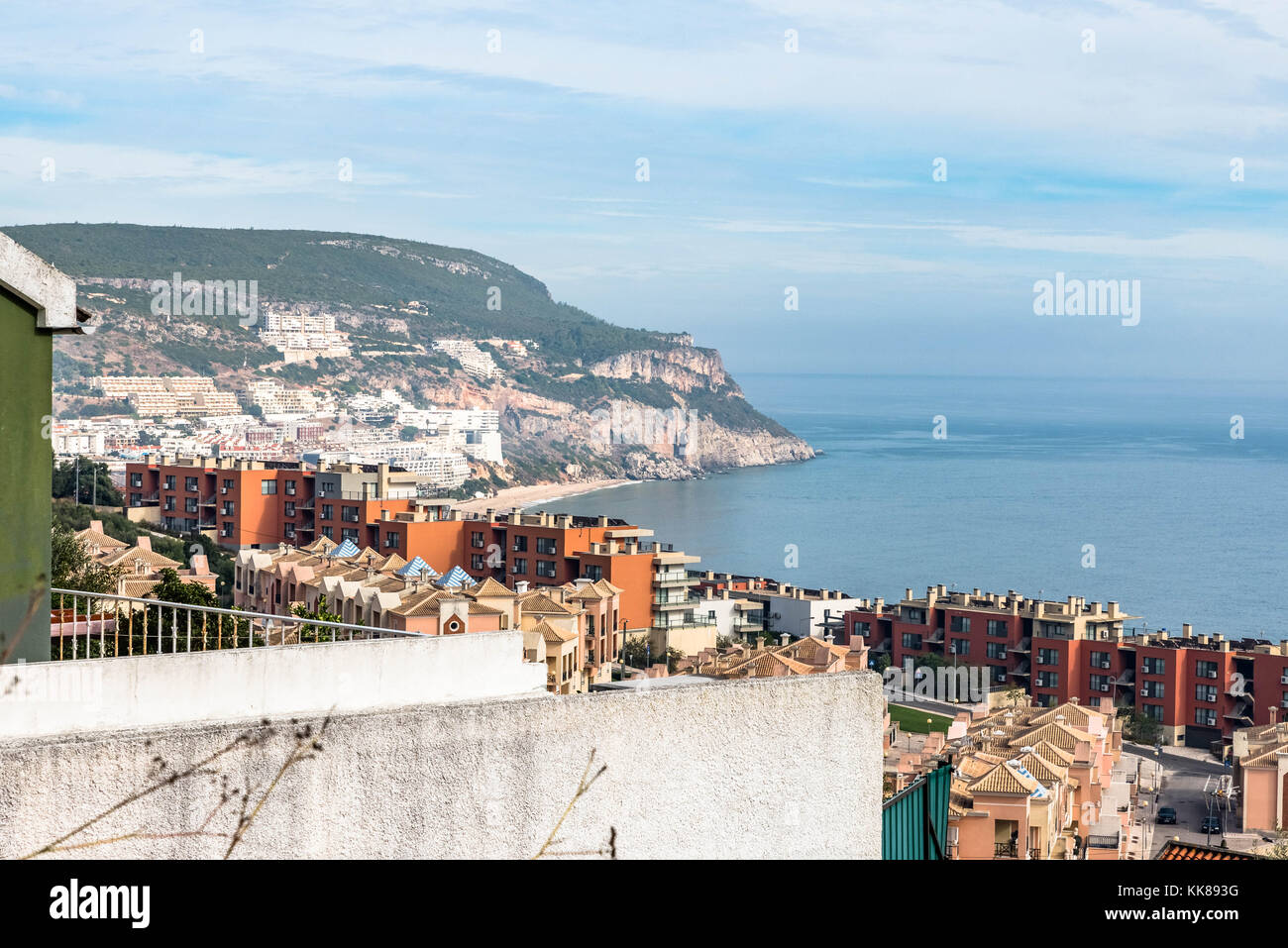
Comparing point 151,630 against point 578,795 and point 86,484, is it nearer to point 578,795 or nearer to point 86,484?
point 578,795

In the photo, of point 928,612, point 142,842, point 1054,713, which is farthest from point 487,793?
point 928,612

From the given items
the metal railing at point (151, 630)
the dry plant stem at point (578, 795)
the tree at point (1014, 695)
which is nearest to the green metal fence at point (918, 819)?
the dry plant stem at point (578, 795)

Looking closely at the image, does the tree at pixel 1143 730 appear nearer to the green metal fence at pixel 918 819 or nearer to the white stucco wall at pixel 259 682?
the green metal fence at pixel 918 819

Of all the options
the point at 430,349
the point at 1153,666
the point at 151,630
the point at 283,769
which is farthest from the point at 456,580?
the point at 430,349

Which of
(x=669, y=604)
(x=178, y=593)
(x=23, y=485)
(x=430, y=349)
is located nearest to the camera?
(x=23, y=485)

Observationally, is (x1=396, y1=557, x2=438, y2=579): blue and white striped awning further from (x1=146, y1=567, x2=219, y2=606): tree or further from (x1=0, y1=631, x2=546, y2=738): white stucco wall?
(x1=0, y1=631, x2=546, y2=738): white stucco wall
